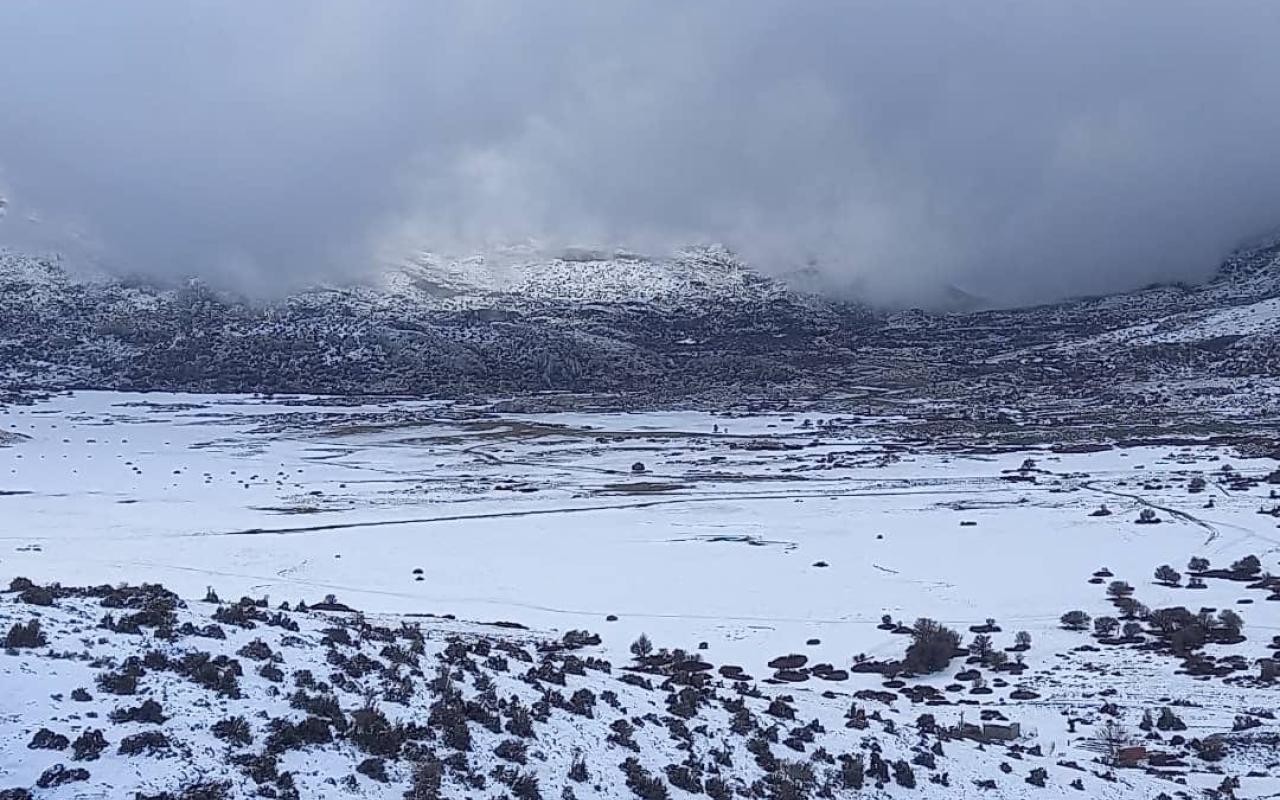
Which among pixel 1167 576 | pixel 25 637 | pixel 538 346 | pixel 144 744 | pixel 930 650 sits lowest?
pixel 930 650

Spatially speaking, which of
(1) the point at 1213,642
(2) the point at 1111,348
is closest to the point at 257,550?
(1) the point at 1213,642

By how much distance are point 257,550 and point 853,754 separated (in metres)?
Answer: 30.9

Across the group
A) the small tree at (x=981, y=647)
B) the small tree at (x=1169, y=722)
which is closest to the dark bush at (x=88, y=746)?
the small tree at (x=1169, y=722)

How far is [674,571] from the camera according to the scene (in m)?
36.8

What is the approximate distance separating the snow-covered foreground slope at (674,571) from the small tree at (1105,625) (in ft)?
3.08

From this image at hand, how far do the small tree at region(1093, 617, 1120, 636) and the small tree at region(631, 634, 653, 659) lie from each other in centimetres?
1198

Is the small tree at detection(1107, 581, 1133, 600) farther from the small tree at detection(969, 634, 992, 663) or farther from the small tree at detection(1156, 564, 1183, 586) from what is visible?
the small tree at detection(969, 634, 992, 663)

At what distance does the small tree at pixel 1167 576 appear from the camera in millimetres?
32188

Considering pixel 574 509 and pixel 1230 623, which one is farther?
pixel 574 509

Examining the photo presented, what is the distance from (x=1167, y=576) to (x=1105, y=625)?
7066 mm

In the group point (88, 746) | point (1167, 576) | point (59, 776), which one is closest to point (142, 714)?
point (88, 746)

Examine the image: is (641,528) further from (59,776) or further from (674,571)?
(59,776)

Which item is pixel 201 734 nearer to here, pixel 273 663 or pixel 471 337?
pixel 273 663

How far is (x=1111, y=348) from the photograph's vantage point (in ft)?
503
